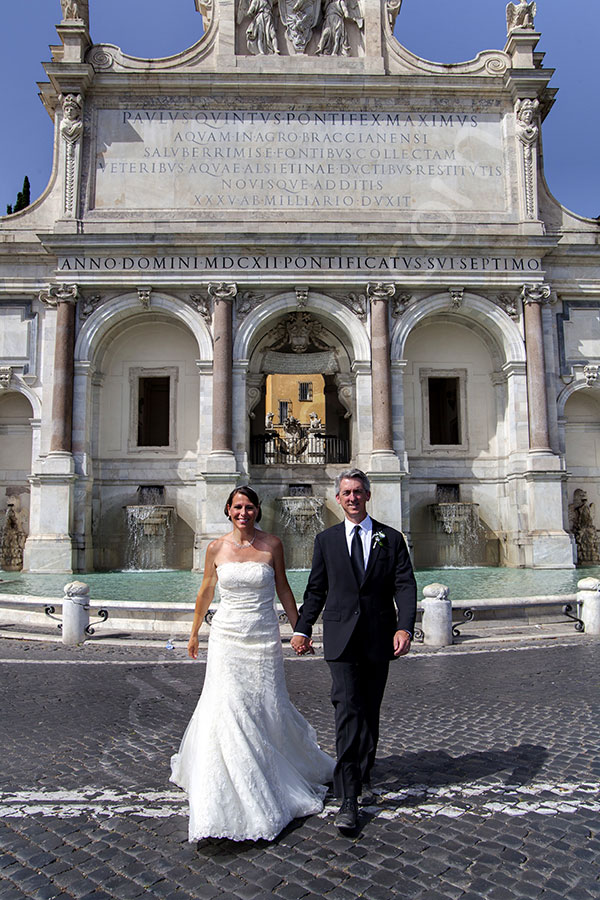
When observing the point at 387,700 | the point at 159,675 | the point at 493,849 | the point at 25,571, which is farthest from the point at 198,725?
the point at 25,571

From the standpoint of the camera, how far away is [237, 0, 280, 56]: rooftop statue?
2062 cm

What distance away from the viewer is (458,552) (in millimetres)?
20031

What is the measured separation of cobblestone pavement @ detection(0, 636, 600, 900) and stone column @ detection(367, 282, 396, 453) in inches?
486

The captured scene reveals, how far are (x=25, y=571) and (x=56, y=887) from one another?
16554mm

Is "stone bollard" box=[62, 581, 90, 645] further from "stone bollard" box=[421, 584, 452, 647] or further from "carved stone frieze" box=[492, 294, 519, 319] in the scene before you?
"carved stone frieze" box=[492, 294, 519, 319]

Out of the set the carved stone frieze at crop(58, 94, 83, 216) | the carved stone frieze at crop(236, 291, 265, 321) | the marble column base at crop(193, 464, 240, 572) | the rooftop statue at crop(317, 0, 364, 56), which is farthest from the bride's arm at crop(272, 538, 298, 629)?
the rooftop statue at crop(317, 0, 364, 56)

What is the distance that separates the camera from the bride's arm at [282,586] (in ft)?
13.2

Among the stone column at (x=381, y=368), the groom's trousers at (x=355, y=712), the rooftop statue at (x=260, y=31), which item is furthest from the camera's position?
the rooftop statue at (x=260, y=31)

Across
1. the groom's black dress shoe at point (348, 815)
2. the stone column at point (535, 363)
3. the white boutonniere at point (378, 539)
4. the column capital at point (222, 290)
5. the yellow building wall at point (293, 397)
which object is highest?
the yellow building wall at point (293, 397)

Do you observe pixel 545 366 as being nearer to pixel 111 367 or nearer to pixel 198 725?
pixel 111 367

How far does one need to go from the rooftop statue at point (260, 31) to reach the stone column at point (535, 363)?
10053mm

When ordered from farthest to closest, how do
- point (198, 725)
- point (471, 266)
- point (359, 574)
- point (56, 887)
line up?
point (471, 266) < point (359, 574) < point (198, 725) < point (56, 887)

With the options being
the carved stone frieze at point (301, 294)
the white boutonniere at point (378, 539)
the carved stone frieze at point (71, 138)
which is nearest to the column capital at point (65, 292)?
the carved stone frieze at point (71, 138)

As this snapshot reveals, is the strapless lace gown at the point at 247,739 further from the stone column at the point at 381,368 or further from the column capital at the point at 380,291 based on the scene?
the column capital at the point at 380,291
